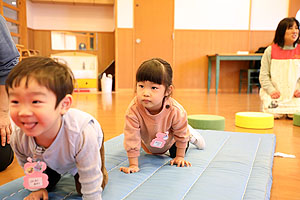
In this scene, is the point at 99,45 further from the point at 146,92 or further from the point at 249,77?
the point at 146,92

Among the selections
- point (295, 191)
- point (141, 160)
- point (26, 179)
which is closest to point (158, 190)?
point (141, 160)

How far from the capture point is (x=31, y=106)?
0.73 m

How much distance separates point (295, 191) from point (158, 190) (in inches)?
23.1

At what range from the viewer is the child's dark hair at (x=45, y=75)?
0.74 meters

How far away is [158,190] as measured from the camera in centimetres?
108

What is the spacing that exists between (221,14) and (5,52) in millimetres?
5167

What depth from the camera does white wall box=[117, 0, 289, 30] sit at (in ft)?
18.7

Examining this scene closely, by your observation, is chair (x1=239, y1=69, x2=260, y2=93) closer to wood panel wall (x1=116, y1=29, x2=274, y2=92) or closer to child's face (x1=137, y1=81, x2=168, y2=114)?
wood panel wall (x1=116, y1=29, x2=274, y2=92)

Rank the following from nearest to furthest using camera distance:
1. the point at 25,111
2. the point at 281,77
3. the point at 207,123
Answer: the point at 25,111 → the point at 207,123 → the point at 281,77

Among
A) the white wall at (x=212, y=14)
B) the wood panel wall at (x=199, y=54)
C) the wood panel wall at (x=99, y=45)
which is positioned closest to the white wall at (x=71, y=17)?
the wood panel wall at (x=99, y=45)

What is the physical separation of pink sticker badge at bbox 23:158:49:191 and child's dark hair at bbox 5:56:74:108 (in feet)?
0.82

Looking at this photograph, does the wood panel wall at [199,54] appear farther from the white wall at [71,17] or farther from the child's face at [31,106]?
the child's face at [31,106]

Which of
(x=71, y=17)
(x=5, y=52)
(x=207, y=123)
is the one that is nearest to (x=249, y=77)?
(x=207, y=123)

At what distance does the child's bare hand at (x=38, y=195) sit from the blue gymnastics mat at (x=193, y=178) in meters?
0.03
